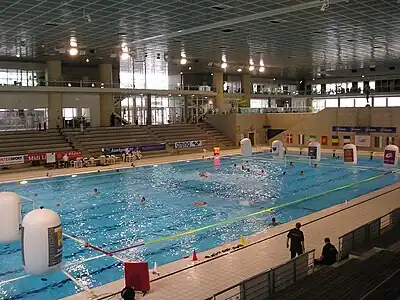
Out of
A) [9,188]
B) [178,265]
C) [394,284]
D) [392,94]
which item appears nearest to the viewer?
[394,284]

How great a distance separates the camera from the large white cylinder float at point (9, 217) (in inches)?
379

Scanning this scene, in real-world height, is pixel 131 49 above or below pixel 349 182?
above

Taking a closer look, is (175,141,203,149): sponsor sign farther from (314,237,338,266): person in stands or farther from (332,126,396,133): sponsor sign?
(314,237,338,266): person in stands

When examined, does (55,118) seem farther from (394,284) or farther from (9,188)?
(394,284)

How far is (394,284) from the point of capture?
21.9ft

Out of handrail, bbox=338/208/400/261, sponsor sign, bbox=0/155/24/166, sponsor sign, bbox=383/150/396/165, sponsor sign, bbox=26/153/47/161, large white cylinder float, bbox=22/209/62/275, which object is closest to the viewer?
large white cylinder float, bbox=22/209/62/275

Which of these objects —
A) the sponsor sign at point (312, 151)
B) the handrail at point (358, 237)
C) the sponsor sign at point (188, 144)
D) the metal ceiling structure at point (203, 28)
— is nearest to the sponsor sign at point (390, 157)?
the sponsor sign at point (312, 151)

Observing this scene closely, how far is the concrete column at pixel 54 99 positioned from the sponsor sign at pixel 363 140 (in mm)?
23442

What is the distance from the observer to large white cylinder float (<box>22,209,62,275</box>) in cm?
772

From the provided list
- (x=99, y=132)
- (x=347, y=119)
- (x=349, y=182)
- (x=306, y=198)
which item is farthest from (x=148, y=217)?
(x=347, y=119)

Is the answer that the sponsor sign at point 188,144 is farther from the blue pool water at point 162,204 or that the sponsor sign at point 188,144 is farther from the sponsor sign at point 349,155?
the sponsor sign at point 349,155

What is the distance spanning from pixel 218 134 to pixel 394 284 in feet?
110

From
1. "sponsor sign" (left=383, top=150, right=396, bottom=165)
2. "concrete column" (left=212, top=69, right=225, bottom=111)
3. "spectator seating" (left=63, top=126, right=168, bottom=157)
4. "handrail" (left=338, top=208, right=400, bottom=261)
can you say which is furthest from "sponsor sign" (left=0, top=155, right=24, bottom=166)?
"handrail" (left=338, top=208, right=400, bottom=261)

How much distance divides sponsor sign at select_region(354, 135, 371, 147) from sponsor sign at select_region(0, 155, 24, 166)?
25114 mm
